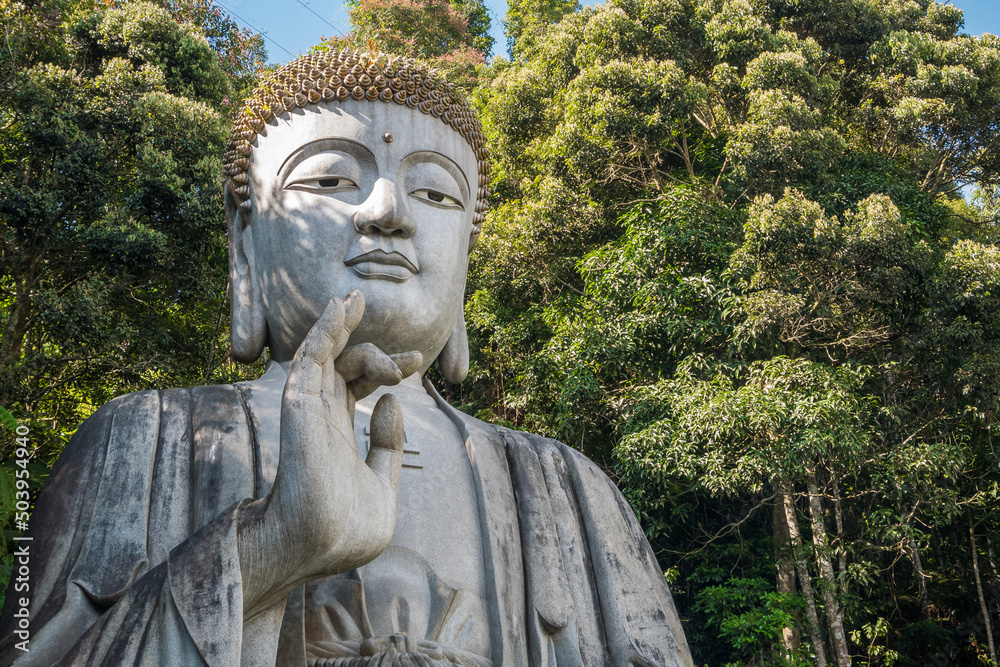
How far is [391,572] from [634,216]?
9523 mm

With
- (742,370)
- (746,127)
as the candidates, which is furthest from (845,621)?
(746,127)

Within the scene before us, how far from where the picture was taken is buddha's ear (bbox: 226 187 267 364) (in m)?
4.97

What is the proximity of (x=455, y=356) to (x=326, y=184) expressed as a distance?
118cm

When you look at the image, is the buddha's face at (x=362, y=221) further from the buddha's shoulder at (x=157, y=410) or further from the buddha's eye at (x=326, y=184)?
the buddha's shoulder at (x=157, y=410)

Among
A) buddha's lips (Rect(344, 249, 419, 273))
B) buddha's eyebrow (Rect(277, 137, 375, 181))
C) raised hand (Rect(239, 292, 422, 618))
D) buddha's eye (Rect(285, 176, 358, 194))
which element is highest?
buddha's eyebrow (Rect(277, 137, 375, 181))

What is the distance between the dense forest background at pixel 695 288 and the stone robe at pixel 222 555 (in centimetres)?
507

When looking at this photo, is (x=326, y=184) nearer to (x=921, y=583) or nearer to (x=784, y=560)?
(x=784, y=560)

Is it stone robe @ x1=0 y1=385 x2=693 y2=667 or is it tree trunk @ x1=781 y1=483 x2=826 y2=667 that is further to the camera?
tree trunk @ x1=781 y1=483 x2=826 y2=667

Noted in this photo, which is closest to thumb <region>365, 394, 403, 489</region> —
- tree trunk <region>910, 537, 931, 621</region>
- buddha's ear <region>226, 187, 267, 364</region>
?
buddha's ear <region>226, 187, 267, 364</region>

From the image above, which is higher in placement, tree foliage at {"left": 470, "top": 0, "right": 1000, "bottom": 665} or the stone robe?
tree foliage at {"left": 470, "top": 0, "right": 1000, "bottom": 665}

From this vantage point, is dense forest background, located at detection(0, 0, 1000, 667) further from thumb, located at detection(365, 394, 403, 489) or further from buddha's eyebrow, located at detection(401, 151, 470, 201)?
thumb, located at detection(365, 394, 403, 489)

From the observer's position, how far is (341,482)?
10.5 feet

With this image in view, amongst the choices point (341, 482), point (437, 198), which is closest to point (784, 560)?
point (437, 198)

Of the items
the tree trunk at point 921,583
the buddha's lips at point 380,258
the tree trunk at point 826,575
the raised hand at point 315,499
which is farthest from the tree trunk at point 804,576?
the raised hand at point 315,499
